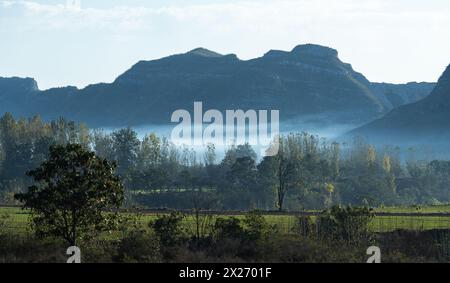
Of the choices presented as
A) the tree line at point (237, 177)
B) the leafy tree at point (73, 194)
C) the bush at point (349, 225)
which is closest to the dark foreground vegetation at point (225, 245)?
the bush at point (349, 225)

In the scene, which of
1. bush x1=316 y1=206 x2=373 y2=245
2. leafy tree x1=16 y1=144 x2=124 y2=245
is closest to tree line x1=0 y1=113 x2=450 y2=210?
bush x1=316 y1=206 x2=373 y2=245

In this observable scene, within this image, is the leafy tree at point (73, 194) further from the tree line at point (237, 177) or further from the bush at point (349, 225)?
the tree line at point (237, 177)

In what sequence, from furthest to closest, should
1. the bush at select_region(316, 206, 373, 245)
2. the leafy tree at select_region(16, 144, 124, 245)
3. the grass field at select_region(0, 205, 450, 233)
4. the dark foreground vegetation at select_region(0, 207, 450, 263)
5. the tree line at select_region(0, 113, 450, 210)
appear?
the tree line at select_region(0, 113, 450, 210), the grass field at select_region(0, 205, 450, 233), the bush at select_region(316, 206, 373, 245), the leafy tree at select_region(16, 144, 124, 245), the dark foreground vegetation at select_region(0, 207, 450, 263)

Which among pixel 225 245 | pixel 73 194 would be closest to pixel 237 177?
pixel 225 245

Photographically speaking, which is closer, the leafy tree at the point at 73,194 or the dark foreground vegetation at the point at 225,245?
the dark foreground vegetation at the point at 225,245

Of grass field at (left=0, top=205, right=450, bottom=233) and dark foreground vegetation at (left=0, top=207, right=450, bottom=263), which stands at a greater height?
dark foreground vegetation at (left=0, top=207, right=450, bottom=263)

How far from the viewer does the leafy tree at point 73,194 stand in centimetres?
3180

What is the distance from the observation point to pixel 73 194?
104ft

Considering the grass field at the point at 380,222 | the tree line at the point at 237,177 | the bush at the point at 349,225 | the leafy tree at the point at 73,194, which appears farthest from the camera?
the tree line at the point at 237,177

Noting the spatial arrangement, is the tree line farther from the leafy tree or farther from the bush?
the leafy tree

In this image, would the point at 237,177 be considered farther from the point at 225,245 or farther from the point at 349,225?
the point at 225,245

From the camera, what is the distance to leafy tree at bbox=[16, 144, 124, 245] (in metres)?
31.8

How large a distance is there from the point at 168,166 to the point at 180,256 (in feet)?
268
